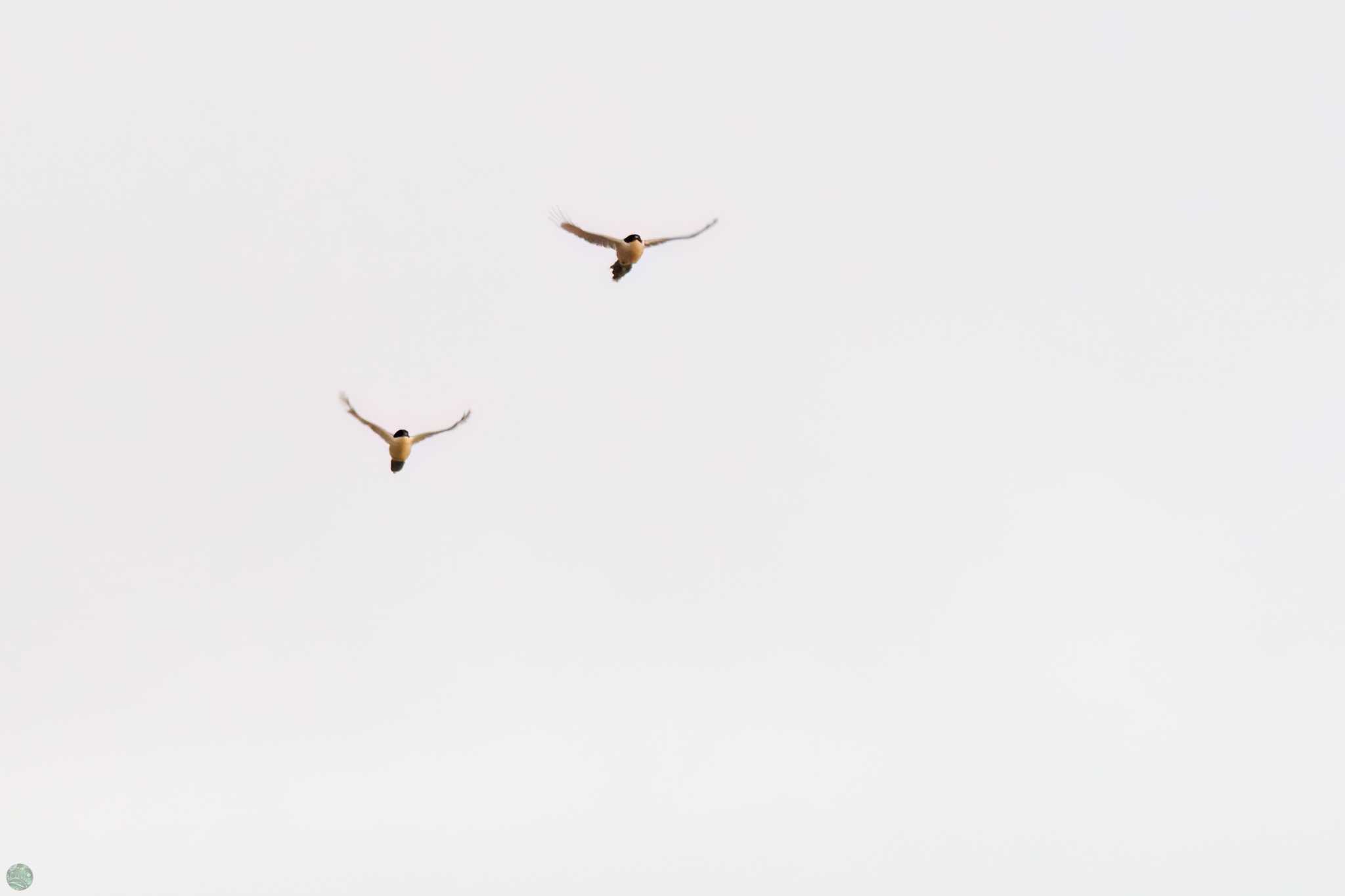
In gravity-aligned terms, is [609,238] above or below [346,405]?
above

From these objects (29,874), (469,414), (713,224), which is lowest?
(29,874)

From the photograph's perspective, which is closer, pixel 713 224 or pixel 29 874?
pixel 713 224

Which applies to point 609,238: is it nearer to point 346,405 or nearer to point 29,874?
point 346,405

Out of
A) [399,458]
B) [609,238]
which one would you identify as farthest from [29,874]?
[609,238]

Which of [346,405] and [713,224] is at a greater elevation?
[713,224]

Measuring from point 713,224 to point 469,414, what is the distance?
16418 millimetres

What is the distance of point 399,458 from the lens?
8819 centimetres

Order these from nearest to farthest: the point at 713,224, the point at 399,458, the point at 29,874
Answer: the point at 713,224, the point at 399,458, the point at 29,874

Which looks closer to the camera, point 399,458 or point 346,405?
point 346,405

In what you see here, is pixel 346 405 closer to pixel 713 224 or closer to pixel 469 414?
pixel 469 414

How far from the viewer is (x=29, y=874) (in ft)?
504

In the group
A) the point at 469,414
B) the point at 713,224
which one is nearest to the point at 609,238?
the point at 713,224

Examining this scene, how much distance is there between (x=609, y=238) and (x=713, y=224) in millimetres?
6212

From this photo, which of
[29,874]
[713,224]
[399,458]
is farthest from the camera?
[29,874]
